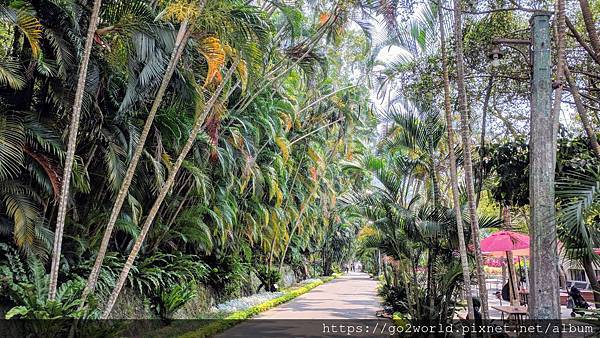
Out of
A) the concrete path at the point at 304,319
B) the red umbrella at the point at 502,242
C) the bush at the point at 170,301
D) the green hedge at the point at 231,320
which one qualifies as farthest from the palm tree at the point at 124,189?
the red umbrella at the point at 502,242

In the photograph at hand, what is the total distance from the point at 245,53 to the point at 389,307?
905cm

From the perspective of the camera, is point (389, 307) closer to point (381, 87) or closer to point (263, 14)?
point (381, 87)

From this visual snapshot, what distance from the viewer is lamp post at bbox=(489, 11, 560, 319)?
523cm

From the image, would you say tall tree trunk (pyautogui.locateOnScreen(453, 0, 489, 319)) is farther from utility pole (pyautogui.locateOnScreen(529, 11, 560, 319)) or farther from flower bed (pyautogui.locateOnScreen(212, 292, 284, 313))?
flower bed (pyautogui.locateOnScreen(212, 292, 284, 313))

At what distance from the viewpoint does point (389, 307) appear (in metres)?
13.4

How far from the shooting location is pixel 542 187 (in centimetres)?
535

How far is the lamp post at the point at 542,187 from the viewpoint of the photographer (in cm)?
523

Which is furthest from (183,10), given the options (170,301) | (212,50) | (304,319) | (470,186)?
(304,319)

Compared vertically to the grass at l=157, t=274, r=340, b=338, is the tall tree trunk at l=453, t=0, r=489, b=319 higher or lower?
higher

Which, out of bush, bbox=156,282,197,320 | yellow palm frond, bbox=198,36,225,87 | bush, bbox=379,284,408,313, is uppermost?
yellow palm frond, bbox=198,36,225,87

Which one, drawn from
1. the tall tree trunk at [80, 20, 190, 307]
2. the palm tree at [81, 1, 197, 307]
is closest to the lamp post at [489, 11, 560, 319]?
the palm tree at [81, 1, 197, 307]

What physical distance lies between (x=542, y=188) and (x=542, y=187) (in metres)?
0.01

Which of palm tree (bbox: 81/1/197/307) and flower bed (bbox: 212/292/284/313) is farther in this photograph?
flower bed (bbox: 212/292/284/313)

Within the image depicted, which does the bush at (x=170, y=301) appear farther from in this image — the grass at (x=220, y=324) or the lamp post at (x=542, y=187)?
the lamp post at (x=542, y=187)
